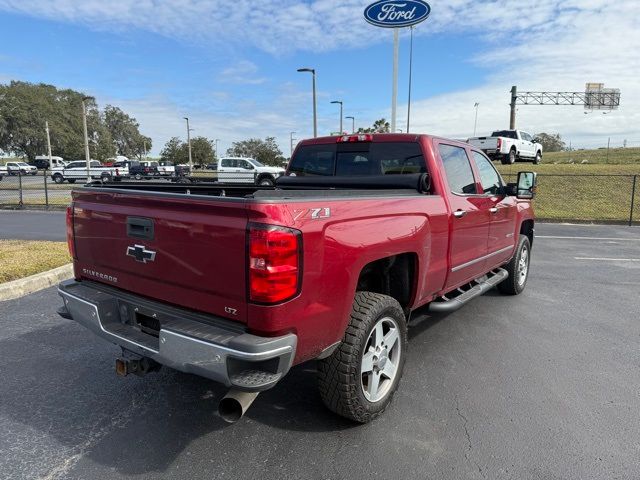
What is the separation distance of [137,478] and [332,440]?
3.70 ft

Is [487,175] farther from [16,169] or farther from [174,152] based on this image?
[174,152]

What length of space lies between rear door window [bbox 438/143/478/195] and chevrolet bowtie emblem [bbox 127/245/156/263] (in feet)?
8.42

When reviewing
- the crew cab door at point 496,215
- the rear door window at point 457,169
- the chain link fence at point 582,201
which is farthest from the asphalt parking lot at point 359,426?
the chain link fence at point 582,201

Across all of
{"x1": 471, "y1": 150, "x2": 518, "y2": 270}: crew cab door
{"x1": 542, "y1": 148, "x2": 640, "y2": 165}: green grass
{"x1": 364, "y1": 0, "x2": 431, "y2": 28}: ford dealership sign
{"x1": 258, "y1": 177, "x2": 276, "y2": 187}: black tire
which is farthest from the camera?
{"x1": 542, "y1": 148, "x2": 640, "y2": 165}: green grass

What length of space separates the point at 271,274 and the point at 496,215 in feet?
11.2

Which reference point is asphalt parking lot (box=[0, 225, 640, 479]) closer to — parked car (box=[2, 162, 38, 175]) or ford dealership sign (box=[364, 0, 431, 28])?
ford dealership sign (box=[364, 0, 431, 28])

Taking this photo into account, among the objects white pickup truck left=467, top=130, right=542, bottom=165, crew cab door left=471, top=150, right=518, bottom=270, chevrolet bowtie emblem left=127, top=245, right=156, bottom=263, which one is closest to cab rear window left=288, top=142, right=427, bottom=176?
crew cab door left=471, top=150, right=518, bottom=270

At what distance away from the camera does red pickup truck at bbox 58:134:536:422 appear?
7.52ft

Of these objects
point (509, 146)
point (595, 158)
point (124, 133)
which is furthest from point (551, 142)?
point (124, 133)

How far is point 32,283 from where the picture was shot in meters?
5.91

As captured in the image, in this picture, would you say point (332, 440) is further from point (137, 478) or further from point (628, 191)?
point (628, 191)

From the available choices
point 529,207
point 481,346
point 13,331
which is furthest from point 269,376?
point 529,207

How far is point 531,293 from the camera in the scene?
20.6ft

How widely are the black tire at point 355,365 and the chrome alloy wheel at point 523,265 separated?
3740 millimetres
